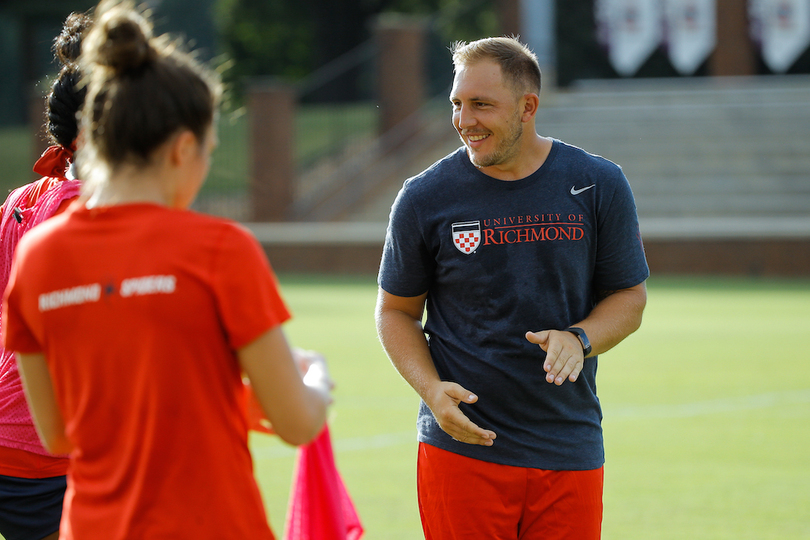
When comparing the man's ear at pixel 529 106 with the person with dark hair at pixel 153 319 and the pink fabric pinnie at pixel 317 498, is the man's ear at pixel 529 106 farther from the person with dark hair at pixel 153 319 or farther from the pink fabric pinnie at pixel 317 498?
the person with dark hair at pixel 153 319

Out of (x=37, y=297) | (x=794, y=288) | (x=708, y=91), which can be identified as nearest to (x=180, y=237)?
(x=37, y=297)

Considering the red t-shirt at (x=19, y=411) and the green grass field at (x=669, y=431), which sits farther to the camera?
the green grass field at (x=669, y=431)

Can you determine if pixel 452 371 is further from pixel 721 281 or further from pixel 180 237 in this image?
pixel 721 281

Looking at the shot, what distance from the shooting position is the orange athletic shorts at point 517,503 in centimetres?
354

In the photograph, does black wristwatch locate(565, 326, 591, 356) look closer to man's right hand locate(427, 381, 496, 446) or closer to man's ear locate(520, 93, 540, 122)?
man's right hand locate(427, 381, 496, 446)

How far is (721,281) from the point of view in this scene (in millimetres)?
23953

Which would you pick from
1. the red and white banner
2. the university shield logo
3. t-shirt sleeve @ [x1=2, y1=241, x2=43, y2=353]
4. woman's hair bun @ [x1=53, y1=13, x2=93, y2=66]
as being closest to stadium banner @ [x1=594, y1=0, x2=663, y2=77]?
the red and white banner

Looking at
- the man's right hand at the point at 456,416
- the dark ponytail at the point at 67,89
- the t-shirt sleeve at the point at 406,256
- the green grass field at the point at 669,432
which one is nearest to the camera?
the dark ponytail at the point at 67,89

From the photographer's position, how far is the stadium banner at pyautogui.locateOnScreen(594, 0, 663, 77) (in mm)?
36812

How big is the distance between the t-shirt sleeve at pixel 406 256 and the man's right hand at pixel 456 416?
0.37 meters

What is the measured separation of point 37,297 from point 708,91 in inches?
1389

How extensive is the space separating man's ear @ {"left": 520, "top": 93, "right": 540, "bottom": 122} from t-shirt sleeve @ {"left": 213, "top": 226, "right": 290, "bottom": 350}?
1.61 meters

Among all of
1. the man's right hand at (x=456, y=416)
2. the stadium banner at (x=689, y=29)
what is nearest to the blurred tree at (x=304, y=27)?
the stadium banner at (x=689, y=29)

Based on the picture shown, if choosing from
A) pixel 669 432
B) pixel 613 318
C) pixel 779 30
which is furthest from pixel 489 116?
pixel 779 30
